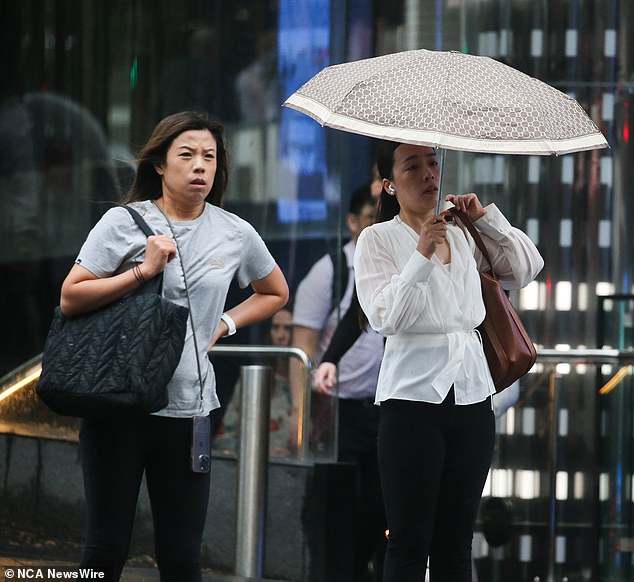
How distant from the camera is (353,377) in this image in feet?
25.0

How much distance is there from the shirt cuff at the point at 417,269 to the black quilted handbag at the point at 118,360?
715 millimetres

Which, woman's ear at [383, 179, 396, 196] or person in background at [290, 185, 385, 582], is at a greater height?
woman's ear at [383, 179, 396, 196]

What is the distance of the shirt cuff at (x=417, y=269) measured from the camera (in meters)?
4.89

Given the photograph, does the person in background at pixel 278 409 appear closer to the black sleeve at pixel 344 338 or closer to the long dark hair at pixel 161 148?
the black sleeve at pixel 344 338

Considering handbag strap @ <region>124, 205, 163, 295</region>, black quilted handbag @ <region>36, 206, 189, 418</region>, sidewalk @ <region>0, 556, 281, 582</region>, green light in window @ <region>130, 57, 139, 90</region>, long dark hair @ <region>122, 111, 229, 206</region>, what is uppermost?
green light in window @ <region>130, 57, 139, 90</region>

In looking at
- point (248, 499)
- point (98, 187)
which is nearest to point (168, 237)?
point (248, 499)

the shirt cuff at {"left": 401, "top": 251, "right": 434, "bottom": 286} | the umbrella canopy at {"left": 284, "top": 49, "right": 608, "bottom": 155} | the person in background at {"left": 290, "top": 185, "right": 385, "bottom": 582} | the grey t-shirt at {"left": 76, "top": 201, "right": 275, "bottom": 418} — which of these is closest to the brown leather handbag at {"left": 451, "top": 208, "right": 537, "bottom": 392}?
the shirt cuff at {"left": 401, "top": 251, "right": 434, "bottom": 286}

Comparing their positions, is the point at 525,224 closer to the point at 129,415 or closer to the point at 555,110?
the point at 555,110

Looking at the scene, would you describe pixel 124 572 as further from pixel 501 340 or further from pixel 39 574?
pixel 501 340

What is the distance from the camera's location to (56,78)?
8.40 metres

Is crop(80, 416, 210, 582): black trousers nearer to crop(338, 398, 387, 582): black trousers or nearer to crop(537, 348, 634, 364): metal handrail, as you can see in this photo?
crop(338, 398, 387, 582): black trousers

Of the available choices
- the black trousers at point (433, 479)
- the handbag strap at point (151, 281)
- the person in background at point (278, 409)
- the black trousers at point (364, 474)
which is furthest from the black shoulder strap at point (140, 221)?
the person in background at point (278, 409)

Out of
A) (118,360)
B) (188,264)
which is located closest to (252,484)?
(188,264)

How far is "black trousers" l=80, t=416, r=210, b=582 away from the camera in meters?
4.89
